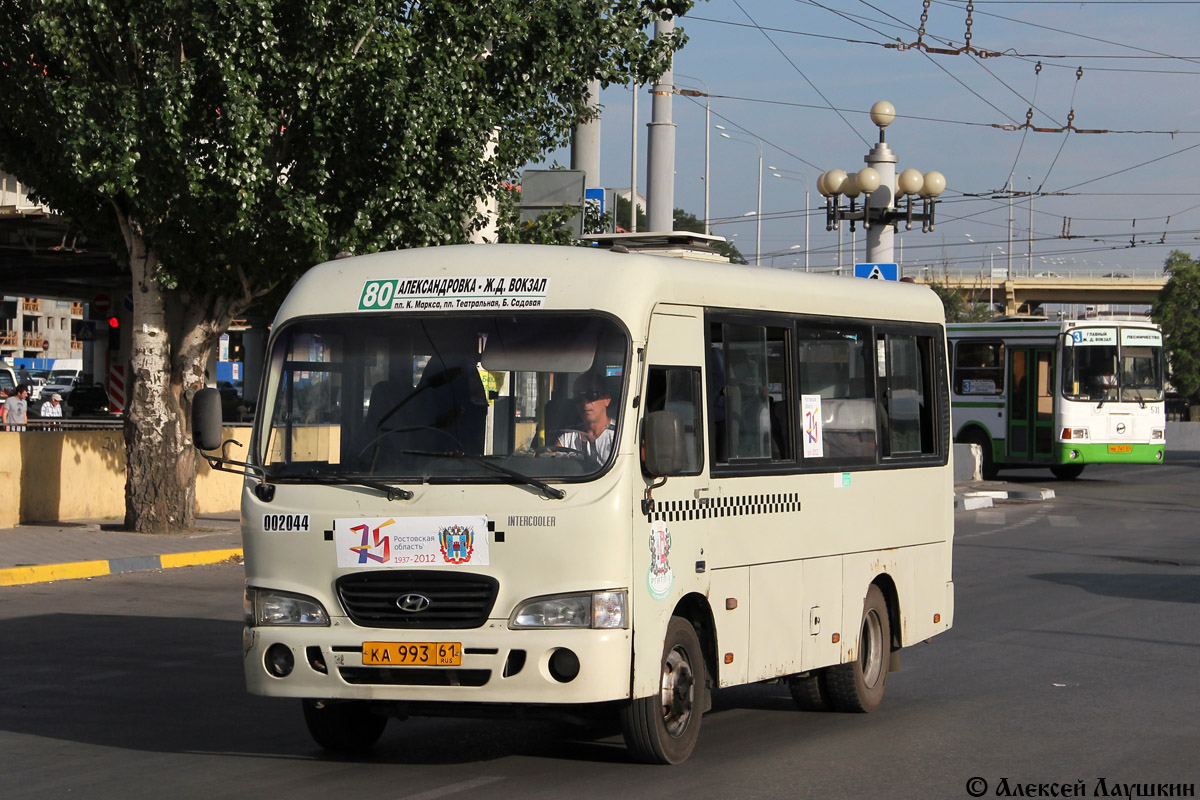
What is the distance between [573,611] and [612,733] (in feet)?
5.72

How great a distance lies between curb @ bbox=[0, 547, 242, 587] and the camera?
15.3 m

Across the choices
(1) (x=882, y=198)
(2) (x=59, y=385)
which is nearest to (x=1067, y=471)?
(1) (x=882, y=198)

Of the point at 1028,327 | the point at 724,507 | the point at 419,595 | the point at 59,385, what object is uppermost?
the point at 1028,327

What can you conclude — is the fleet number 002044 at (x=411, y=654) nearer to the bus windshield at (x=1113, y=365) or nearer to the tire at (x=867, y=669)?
the tire at (x=867, y=669)

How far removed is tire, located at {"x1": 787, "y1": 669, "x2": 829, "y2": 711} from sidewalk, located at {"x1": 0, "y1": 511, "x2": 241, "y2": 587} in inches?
356

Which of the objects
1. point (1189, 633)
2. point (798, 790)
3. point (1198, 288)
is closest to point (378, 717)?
point (798, 790)

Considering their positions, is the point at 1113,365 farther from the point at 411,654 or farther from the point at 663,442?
the point at 411,654

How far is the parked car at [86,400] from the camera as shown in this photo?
55.4 meters

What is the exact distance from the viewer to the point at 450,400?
7.27 m

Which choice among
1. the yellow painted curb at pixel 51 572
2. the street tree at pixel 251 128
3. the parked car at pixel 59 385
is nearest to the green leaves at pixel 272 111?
the street tree at pixel 251 128

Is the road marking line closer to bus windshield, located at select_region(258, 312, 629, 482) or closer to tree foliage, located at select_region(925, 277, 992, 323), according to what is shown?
bus windshield, located at select_region(258, 312, 629, 482)

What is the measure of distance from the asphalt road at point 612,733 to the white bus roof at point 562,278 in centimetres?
219

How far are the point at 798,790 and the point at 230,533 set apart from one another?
45.4 feet

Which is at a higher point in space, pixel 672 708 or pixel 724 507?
pixel 724 507
